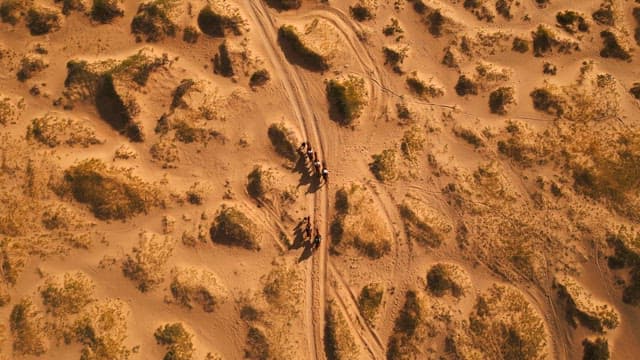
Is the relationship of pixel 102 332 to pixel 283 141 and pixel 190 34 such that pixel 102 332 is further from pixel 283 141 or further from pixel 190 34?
pixel 190 34

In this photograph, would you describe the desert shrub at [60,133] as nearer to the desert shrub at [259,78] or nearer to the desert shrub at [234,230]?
the desert shrub at [234,230]

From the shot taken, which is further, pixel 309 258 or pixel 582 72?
pixel 582 72

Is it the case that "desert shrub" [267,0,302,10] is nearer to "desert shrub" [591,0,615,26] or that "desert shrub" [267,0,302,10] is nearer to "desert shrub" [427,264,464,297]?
"desert shrub" [427,264,464,297]

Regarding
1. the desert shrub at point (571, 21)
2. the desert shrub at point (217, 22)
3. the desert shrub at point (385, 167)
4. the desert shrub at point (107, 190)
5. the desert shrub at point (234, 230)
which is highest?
the desert shrub at point (571, 21)

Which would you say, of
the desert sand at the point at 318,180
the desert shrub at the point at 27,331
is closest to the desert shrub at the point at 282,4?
the desert sand at the point at 318,180

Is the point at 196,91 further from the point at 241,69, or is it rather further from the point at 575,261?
the point at 575,261

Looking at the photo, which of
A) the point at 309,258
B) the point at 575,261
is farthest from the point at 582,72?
the point at 309,258

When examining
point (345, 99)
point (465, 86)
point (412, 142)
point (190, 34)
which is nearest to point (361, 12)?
point (345, 99)
